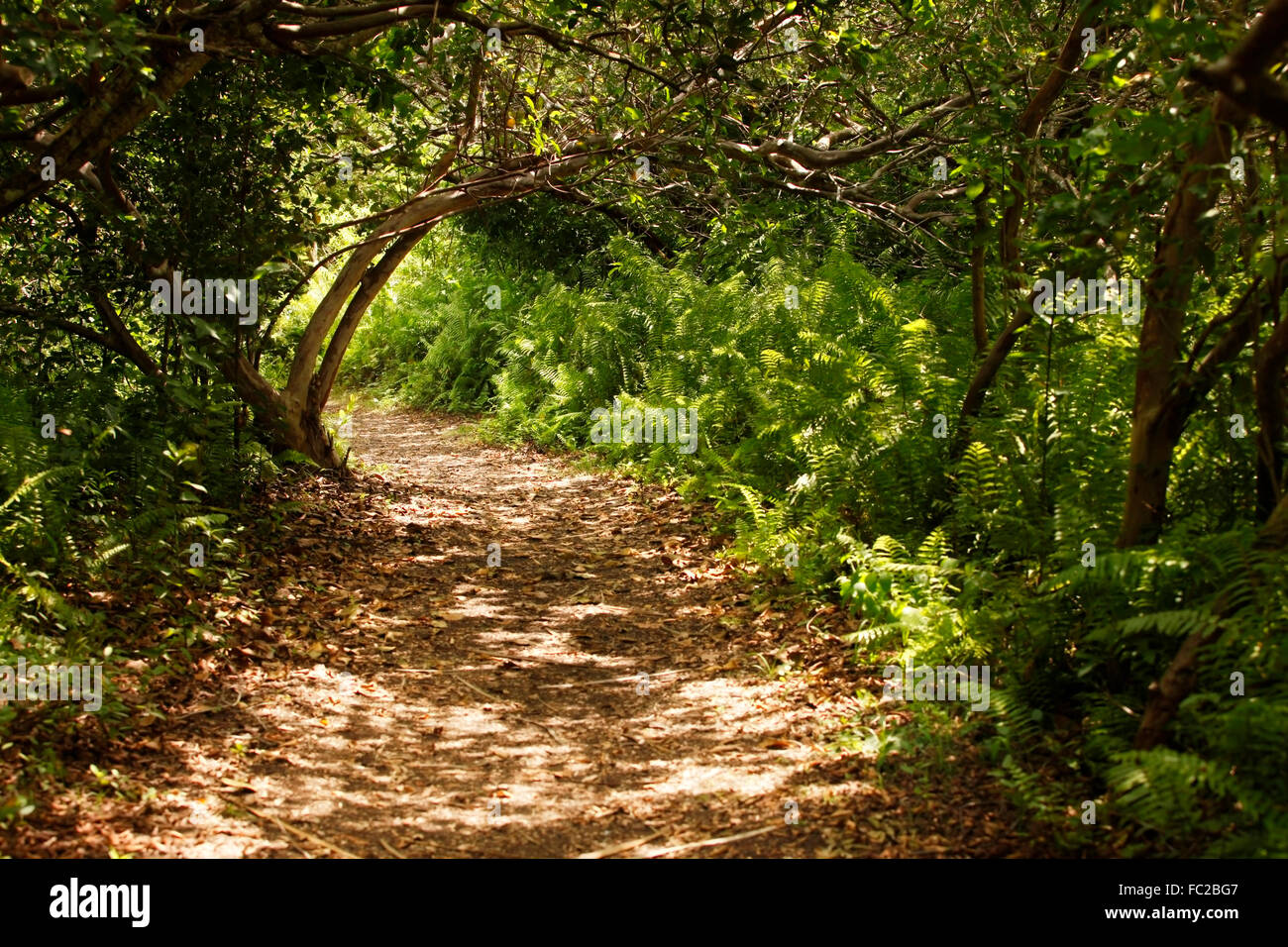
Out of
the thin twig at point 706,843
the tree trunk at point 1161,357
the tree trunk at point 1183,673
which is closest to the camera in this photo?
the tree trunk at point 1183,673

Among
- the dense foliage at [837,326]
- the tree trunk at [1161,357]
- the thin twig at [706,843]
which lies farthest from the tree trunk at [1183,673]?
the thin twig at [706,843]

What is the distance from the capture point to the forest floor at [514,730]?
416cm

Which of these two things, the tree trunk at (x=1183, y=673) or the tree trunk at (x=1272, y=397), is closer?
the tree trunk at (x=1183, y=673)

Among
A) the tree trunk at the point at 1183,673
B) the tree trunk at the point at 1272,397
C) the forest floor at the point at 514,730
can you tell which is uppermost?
the tree trunk at the point at 1272,397

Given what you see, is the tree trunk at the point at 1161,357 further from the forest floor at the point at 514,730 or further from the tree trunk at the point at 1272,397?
the forest floor at the point at 514,730

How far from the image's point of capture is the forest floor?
4.16 m

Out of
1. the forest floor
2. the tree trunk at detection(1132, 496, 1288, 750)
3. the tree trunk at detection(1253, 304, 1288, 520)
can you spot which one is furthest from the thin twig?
the tree trunk at detection(1253, 304, 1288, 520)

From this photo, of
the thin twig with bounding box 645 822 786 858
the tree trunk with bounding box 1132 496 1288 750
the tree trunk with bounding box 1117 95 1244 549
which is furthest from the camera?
the tree trunk with bounding box 1117 95 1244 549

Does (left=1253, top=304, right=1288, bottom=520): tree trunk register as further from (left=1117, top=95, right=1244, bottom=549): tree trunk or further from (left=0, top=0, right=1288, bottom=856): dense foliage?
(left=1117, top=95, right=1244, bottom=549): tree trunk

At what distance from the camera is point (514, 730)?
17.4 ft

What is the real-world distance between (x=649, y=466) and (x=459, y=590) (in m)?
3.24

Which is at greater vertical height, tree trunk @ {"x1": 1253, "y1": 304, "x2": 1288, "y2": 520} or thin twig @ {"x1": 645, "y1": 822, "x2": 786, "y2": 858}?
tree trunk @ {"x1": 1253, "y1": 304, "x2": 1288, "y2": 520}
